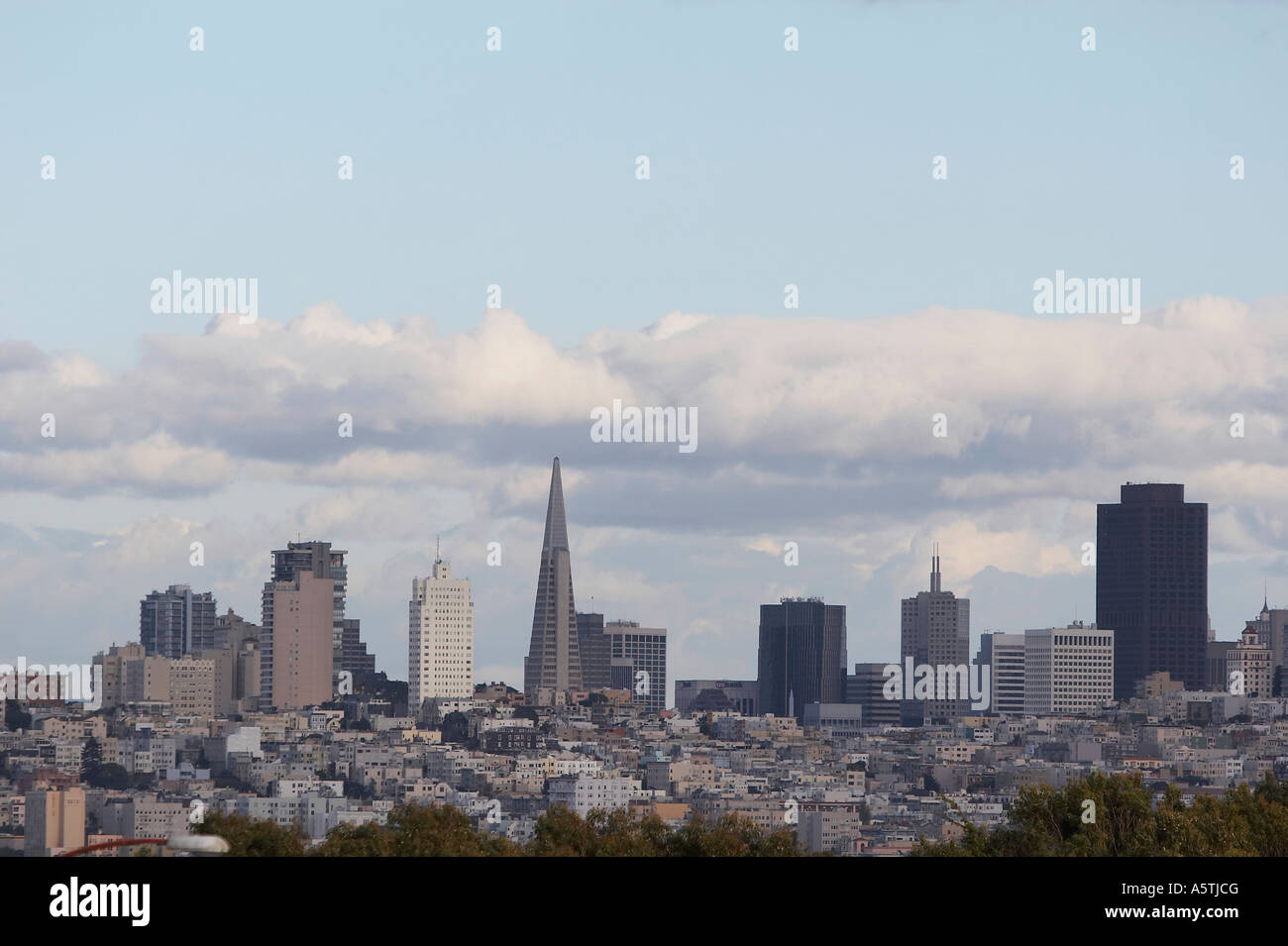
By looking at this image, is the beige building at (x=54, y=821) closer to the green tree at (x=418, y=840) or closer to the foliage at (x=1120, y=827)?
the green tree at (x=418, y=840)

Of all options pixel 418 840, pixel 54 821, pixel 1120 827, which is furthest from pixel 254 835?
pixel 54 821

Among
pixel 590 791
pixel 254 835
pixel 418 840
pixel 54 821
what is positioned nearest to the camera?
pixel 418 840

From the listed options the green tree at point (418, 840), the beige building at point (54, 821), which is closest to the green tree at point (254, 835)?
the green tree at point (418, 840)

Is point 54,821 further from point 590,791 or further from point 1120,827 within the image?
point 1120,827

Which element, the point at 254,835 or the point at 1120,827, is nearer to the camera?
the point at 254,835

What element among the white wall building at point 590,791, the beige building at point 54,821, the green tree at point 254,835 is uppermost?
the green tree at point 254,835
